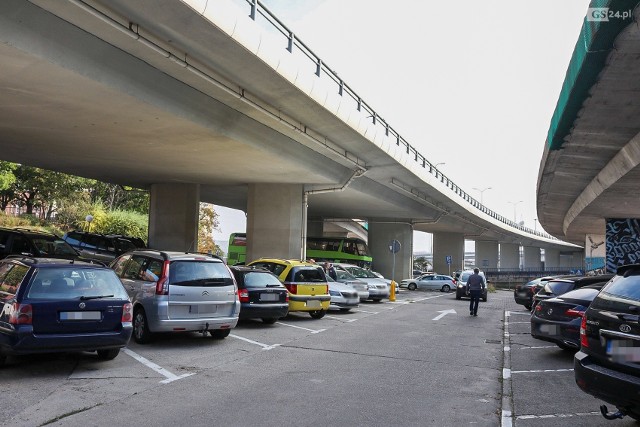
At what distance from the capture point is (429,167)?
30172 mm

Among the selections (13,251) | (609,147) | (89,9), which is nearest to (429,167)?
(609,147)

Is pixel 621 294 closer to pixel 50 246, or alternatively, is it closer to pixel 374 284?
pixel 50 246

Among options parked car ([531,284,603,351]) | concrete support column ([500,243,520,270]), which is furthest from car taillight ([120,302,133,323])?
concrete support column ([500,243,520,270])

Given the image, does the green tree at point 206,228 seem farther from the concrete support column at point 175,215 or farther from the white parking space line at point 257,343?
the white parking space line at point 257,343

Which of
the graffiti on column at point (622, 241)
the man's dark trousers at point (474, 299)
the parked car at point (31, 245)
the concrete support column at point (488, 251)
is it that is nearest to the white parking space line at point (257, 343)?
the parked car at point (31, 245)

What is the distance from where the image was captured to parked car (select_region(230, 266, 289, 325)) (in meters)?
12.4

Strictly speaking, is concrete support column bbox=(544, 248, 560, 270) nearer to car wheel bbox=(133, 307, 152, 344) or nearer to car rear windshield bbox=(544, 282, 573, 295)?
car rear windshield bbox=(544, 282, 573, 295)

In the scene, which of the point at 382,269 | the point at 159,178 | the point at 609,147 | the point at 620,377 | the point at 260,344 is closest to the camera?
the point at 620,377

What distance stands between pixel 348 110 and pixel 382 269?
3012cm

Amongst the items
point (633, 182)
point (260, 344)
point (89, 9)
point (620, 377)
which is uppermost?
point (89, 9)

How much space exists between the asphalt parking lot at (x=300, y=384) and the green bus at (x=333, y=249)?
26170 millimetres

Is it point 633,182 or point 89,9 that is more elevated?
point 89,9

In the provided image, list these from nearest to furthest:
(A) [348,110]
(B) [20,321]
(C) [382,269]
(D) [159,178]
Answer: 1. (B) [20,321]
2. (A) [348,110]
3. (D) [159,178]
4. (C) [382,269]

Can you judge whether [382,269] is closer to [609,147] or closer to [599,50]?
[609,147]
